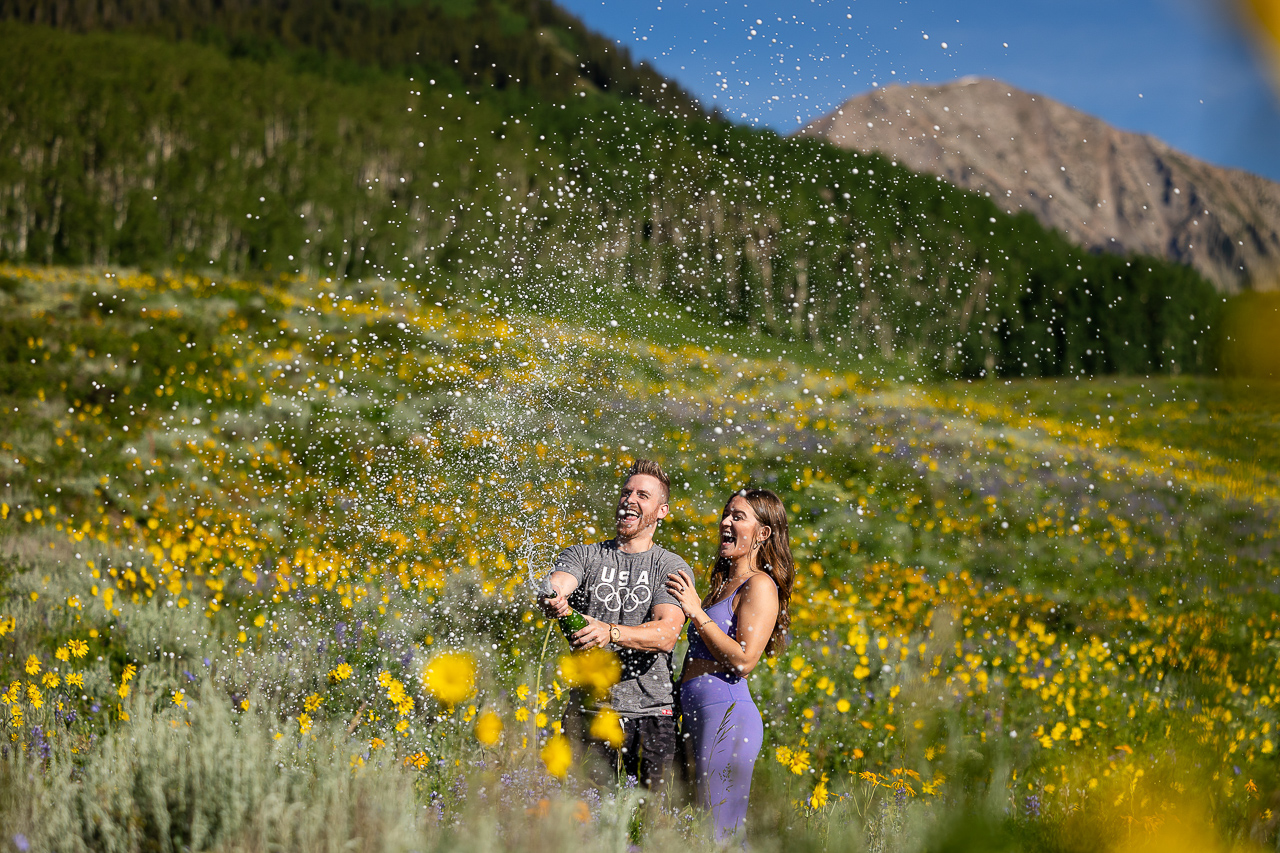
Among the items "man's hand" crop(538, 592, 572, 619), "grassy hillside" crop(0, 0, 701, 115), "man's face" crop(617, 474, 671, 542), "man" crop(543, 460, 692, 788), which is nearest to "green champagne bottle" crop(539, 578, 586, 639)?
"man's hand" crop(538, 592, 572, 619)

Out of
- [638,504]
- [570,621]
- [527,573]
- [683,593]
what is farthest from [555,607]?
[527,573]

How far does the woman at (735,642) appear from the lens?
2.78 m

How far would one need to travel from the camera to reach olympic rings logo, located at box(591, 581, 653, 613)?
3111mm

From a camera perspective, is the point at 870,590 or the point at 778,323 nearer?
the point at 870,590

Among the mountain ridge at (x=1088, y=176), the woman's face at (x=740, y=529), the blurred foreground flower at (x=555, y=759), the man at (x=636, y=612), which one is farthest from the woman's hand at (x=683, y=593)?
the mountain ridge at (x=1088, y=176)

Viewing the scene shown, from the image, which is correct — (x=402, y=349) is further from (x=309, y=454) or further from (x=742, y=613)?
(x=742, y=613)

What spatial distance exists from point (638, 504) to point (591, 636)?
60 centimetres

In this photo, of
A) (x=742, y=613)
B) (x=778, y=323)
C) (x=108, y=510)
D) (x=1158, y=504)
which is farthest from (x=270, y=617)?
(x=1158, y=504)

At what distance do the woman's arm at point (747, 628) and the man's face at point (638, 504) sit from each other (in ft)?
1.42

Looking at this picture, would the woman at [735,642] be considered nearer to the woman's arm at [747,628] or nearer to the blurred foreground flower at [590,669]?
the woman's arm at [747,628]

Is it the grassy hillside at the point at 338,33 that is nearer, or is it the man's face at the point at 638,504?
the man's face at the point at 638,504

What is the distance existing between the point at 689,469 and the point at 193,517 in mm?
4096

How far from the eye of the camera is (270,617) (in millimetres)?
5098

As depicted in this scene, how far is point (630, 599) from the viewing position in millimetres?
3115
